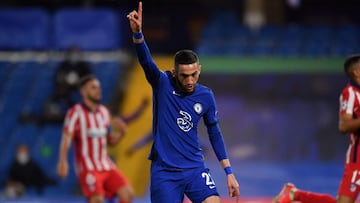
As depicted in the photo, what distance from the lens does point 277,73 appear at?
16.1 meters

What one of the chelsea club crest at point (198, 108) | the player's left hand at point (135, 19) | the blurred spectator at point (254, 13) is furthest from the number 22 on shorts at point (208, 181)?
the blurred spectator at point (254, 13)

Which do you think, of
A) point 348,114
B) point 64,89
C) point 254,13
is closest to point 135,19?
point 348,114

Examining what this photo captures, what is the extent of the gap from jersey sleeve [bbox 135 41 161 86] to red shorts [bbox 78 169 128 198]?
274 centimetres

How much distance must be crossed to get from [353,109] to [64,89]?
8.75 m

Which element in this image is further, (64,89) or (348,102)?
(64,89)

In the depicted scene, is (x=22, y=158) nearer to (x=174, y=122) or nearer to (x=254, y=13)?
(x=254, y=13)

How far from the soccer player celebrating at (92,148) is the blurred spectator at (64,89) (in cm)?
600

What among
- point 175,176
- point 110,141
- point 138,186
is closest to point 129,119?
point 138,186

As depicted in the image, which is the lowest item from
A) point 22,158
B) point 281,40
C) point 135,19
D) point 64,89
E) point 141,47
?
point 22,158

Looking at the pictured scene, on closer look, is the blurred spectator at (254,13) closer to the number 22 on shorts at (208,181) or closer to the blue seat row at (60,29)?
the blue seat row at (60,29)

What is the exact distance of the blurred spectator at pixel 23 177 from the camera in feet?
48.4

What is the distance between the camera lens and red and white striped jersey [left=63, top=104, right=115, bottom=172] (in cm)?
984

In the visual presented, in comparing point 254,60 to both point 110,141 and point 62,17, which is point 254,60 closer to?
point 62,17

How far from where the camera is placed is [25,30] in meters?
18.9
